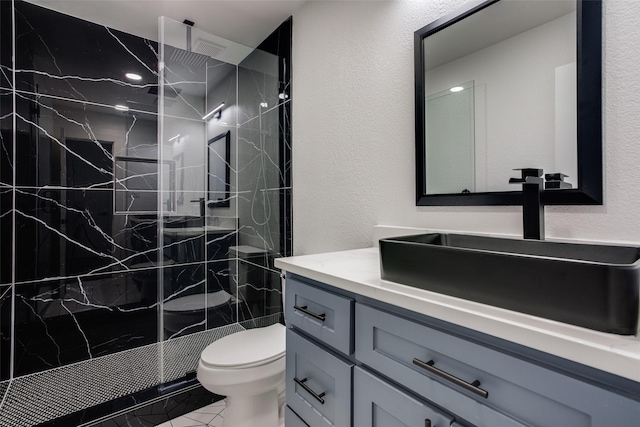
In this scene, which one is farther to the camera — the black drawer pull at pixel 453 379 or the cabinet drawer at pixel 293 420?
the cabinet drawer at pixel 293 420

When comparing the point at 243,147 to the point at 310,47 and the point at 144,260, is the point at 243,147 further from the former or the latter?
the point at 144,260

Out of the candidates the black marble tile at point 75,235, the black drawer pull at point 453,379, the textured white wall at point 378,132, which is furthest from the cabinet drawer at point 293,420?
the black marble tile at point 75,235

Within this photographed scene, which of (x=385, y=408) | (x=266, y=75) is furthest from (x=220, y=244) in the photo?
(x=385, y=408)

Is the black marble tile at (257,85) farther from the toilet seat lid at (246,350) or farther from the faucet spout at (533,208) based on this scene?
the faucet spout at (533,208)

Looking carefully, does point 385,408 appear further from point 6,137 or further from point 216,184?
point 6,137

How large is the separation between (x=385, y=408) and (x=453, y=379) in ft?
0.73

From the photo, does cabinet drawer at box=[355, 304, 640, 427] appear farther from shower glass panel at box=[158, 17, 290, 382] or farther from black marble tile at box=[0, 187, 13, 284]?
black marble tile at box=[0, 187, 13, 284]

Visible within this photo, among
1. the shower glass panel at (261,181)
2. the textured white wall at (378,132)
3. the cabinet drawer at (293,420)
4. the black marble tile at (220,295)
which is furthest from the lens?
the black marble tile at (220,295)

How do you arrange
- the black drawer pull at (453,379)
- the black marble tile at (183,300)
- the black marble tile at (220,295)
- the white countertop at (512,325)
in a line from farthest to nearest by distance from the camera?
the black marble tile at (220,295)
the black marble tile at (183,300)
the black drawer pull at (453,379)
the white countertop at (512,325)

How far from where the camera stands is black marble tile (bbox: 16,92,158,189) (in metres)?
2.00

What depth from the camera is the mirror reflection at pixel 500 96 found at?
904mm

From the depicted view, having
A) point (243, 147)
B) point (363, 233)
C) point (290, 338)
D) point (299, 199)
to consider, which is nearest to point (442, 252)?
point (290, 338)

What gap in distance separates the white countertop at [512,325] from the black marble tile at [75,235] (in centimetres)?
201

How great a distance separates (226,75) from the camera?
2422mm
